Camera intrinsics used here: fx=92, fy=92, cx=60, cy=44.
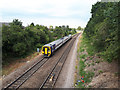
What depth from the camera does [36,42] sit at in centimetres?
2873

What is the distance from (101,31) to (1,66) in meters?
15.8

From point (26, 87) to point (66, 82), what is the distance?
4498 mm

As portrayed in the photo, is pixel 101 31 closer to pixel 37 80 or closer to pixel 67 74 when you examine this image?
pixel 67 74

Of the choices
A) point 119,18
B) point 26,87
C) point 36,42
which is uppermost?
point 119,18

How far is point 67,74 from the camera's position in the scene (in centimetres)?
1275

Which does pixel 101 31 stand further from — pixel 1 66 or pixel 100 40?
pixel 1 66

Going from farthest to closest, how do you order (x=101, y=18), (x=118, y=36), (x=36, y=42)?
(x=36, y=42) < (x=101, y=18) < (x=118, y=36)

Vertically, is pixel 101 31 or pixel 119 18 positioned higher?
pixel 119 18

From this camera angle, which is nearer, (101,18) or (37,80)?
(37,80)

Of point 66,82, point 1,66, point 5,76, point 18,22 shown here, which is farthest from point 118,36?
point 18,22

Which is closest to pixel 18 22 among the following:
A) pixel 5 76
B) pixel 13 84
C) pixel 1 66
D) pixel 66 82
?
pixel 1 66

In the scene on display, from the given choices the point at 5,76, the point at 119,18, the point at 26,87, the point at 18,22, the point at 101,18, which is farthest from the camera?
the point at 18,22

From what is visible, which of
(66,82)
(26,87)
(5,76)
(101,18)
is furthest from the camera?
(101,18)

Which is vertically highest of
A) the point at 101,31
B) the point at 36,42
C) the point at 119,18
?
the point at 119,18
